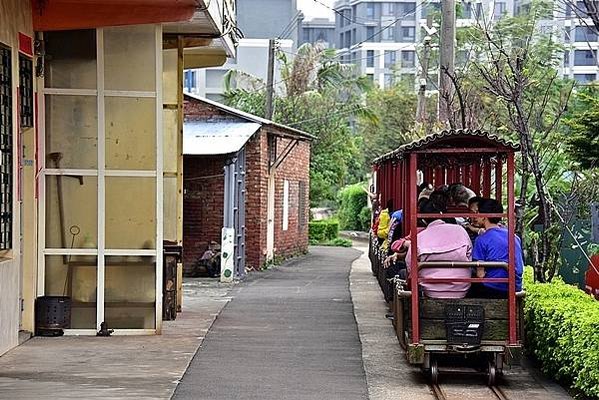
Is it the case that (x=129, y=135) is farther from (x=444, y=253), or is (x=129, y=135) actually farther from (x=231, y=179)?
(x=231, y=179)

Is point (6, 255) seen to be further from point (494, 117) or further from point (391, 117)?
point (391, 117)

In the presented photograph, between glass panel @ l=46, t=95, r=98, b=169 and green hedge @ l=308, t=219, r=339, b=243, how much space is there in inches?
1227

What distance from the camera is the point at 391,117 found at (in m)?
49.7

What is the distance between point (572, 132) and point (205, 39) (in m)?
6.28

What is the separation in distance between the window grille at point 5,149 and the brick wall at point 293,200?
53.3 ft

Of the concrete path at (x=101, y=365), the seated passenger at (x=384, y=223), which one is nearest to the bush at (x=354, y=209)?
the seated passenger at (x=384, y=223)

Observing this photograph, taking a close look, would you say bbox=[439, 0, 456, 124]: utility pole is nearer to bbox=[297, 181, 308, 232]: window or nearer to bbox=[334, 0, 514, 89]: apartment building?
bbox=[297, 181, 308, 232]: window

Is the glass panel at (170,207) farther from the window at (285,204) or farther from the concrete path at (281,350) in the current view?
the window at (285,204)

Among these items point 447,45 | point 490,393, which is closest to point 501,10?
point 447,45

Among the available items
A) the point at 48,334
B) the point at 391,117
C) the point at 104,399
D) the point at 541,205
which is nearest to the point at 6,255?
the point at 48,334

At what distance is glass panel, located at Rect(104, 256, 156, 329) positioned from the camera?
44.4 feet

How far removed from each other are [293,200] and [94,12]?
19.0m

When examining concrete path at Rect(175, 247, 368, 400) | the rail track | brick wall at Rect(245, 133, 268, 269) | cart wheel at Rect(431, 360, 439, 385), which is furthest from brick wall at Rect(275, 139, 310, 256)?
the rail track

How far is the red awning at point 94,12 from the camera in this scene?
13.0m
